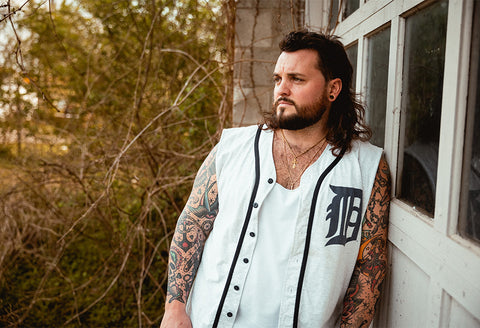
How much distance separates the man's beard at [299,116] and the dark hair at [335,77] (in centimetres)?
11

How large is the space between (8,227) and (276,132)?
3.26 metres

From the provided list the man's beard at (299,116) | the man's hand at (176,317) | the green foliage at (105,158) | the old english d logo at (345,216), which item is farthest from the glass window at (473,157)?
the green foliage at (105,158)

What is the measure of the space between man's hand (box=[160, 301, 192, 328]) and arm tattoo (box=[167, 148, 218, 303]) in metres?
0.03

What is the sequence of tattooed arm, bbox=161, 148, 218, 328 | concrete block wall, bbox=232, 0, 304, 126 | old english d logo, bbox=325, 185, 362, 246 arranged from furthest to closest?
concrete block wall, bbox=232, 0, 304, 126 → tattooed arm, bbox=161, 148, 218, 328 → old english d logo, bbox=325, 185, 362, 246

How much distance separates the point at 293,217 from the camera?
1.69 m

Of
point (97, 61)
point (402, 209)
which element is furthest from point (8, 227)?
point (402, 209)

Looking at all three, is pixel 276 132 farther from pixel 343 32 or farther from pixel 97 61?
pixel 97 61

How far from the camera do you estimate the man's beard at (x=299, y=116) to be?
1.77 m

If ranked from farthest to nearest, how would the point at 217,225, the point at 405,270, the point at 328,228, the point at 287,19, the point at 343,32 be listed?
the point at 287,19
the point at 343,32
the point at 217,225
the point at 328,228
the point at 405,270

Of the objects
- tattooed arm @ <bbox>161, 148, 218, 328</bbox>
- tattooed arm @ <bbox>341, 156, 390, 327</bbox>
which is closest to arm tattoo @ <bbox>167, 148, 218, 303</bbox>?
tattooed arm @ <bbox>161, 148, 218, 328</bbox>

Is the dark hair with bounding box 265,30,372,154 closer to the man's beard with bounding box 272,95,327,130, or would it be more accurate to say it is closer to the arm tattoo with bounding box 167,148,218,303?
the man's beard with bounding box 272,95,327,130

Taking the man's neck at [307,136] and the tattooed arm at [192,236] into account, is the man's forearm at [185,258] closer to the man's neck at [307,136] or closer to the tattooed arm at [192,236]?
the tattooed arm at [192,236]

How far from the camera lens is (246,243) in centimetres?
172

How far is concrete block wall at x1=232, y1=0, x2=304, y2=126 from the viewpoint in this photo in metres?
3.37
